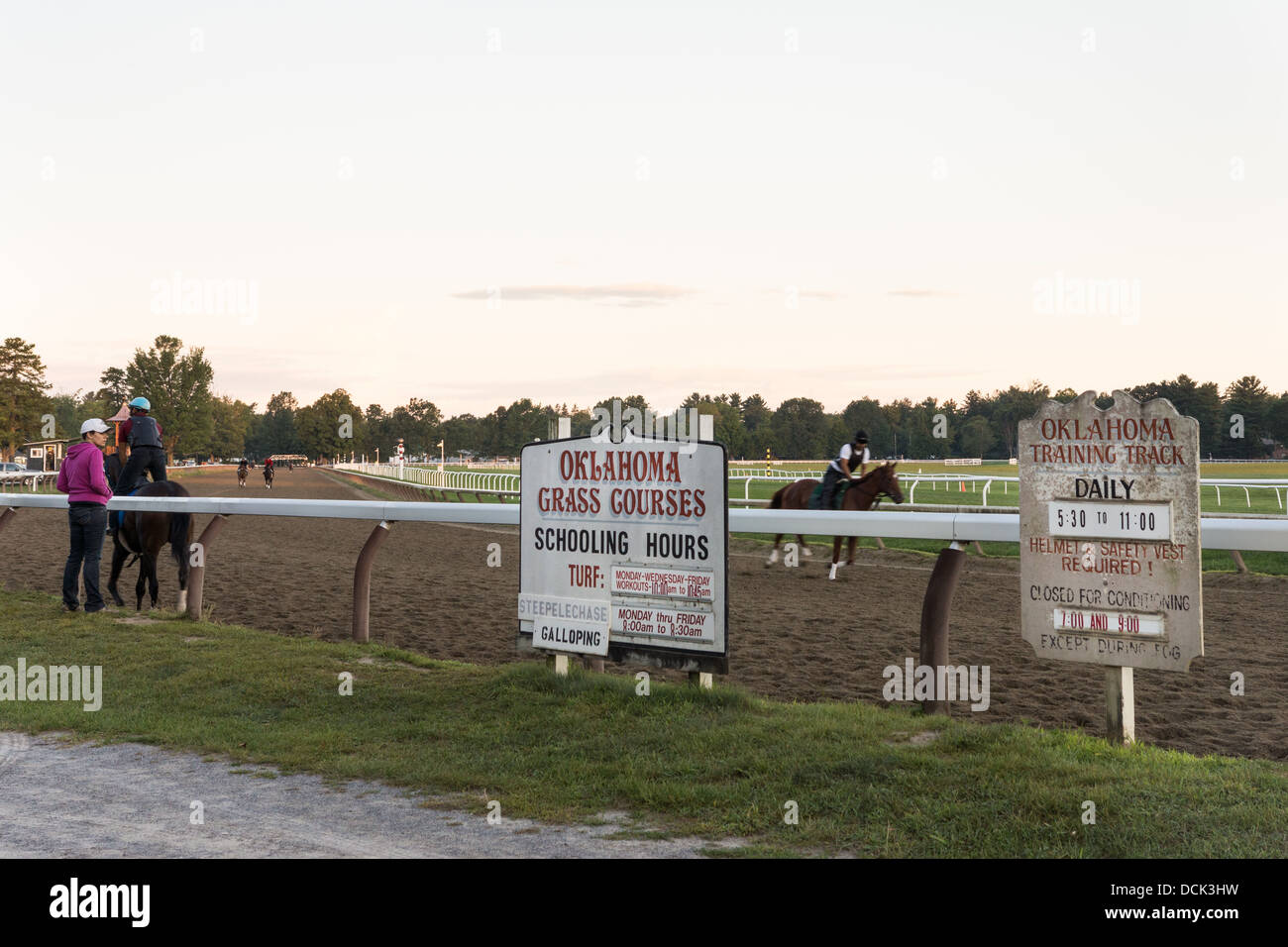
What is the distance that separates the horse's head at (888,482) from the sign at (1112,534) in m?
11.0

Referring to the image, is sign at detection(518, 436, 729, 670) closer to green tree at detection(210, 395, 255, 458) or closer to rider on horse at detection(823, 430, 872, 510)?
rider on horse at detection(823, 430, 872, 510)

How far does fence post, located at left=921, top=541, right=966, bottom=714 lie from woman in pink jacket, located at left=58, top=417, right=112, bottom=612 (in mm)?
8012

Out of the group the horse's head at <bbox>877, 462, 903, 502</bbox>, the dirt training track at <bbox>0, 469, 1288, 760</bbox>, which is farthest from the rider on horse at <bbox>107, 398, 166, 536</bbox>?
the horse's head at <bbox>877, 462, 903, 502</bbox>

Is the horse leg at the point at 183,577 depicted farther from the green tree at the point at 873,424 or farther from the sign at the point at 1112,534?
the green tree at the point at 873,424

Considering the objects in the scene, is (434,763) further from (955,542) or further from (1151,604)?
(1151,604)

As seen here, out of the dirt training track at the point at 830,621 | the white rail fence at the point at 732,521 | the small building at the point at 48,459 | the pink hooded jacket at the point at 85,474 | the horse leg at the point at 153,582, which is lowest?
the dirt training track at the point at 830,621

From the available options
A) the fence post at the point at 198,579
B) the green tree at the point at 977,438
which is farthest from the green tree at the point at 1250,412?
the fence post at the point at 198,579

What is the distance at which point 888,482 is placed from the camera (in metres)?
16.8

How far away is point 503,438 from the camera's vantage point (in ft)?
518

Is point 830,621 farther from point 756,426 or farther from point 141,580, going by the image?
point 756,426

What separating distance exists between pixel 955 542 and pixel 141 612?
8.01m

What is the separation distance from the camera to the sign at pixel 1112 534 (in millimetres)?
5258
